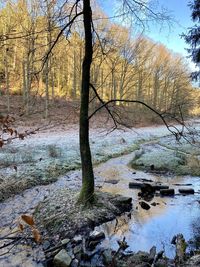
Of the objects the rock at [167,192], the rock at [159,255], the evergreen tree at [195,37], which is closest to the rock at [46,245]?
the rock at [159,255]

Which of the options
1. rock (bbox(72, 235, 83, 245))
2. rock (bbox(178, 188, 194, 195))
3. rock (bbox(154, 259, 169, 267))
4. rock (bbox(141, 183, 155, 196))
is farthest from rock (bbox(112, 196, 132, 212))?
rock (bbox(154, 259, 169, 267))

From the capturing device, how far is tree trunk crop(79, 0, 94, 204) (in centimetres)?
662

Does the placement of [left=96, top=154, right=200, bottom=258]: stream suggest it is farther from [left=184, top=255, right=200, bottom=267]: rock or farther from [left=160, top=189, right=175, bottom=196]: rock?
[left=184, top=255, right=200, bottom=267]: rock

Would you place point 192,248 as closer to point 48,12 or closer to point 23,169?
point 48,12

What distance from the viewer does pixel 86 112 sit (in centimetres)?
705

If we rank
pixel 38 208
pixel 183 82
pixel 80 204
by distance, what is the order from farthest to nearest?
pixel 183 82
pixel 38 208
pixel 80 204

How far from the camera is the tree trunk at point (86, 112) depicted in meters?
6.62

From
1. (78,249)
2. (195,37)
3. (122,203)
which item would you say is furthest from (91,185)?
(195,37)

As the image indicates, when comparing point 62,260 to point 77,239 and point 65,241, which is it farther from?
point 77,239

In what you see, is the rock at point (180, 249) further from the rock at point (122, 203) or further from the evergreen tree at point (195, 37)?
the evergreen tree at point (195, 37)

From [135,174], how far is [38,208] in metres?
5.36

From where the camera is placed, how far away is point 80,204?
708 cm

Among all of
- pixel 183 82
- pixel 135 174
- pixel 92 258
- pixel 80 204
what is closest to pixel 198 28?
pixel 135 174

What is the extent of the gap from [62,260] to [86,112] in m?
3.33
